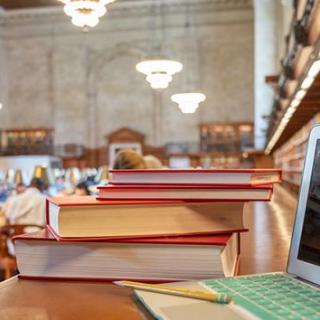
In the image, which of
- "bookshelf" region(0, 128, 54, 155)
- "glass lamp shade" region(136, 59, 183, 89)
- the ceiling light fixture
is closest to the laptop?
the ceiling light fixture

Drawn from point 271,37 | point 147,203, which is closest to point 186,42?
point 271,37

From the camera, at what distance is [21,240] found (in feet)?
3.05

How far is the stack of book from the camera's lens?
86cm

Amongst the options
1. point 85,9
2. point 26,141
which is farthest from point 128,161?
point 26,141

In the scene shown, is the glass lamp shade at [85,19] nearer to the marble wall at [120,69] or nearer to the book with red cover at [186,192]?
the book with red cover at [186,192]

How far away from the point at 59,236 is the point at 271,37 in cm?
1766

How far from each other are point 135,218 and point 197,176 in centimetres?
14

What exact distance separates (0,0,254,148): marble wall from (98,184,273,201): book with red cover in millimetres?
20546

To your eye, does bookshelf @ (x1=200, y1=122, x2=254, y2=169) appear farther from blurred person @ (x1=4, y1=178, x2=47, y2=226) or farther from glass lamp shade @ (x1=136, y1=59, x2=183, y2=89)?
blurred person @ (x1=4, y1=178, x2=47, y2=226)

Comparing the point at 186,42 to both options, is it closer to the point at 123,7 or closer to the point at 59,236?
the point at 123,7

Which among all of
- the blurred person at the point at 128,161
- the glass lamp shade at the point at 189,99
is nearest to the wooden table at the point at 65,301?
the blurred person at the point at 128,161

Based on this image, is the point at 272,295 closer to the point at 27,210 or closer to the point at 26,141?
the point at 27,210

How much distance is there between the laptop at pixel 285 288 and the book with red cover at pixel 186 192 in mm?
85

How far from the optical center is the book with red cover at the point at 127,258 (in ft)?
2.77
